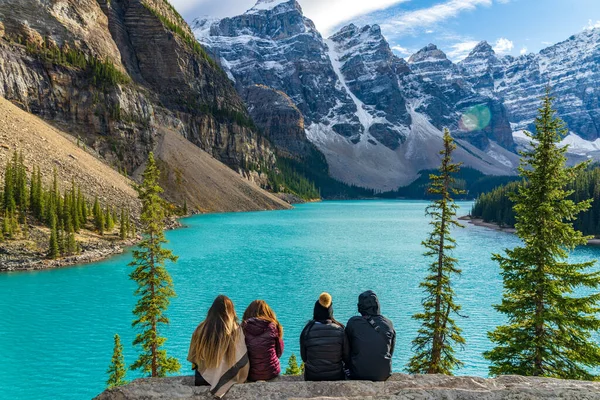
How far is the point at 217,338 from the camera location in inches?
313

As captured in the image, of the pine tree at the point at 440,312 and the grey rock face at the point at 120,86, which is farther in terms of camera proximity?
the grey rock face at the point at 120,86

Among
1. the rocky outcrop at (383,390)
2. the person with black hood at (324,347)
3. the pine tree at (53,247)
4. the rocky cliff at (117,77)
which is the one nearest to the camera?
the rocky outcrop at (383,390)

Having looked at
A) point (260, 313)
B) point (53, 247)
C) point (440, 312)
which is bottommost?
point (53, 247)

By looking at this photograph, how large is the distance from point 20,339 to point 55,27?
4881 inches

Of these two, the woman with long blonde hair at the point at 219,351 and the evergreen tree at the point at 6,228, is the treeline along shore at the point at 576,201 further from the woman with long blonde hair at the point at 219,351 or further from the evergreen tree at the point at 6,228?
the evergreen tree at the point at 6,228

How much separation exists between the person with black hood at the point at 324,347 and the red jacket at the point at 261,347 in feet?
Result: 2.36

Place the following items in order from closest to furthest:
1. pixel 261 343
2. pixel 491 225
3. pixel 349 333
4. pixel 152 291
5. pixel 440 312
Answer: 1. pixel 261 343
2. pixel 349 333
3. pixel 440 312
4. pixel 152 291
5. pixel 491 225

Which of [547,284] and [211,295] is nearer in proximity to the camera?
[547,284]

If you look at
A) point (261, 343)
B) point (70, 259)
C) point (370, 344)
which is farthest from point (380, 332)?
point (70, 259)

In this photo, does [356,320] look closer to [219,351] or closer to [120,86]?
[219,351]

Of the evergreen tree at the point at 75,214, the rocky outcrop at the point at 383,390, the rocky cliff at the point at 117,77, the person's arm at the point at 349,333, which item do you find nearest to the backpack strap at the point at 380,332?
the person's arm at the point at 349,333

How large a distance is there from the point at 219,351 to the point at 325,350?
91.0 inches

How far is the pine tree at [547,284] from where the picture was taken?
15.5m

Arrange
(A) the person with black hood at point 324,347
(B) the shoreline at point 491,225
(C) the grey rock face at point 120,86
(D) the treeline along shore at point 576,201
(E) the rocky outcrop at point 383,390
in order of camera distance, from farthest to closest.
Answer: (C) the grey rock face at point 120,86 < (D) the treeline along shore at point 576,201 < (B) the shoreline at point 491,225 < (A) the person with black hood at point 324,347 < (E) the rocky outcrop at point 383,390
